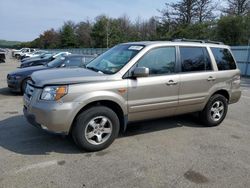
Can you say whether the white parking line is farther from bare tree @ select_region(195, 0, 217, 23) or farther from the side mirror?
bare tree @ select_region(195, 0, 217, 23)

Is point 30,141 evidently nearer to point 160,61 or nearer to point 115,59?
point 115,59

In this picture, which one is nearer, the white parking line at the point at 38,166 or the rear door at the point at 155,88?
the white parking line at the point at 38,166

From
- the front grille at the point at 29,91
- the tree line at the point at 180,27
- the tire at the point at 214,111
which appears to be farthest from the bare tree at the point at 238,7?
the front grille at the point at 29,91

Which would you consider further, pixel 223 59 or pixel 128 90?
pixel 223 59

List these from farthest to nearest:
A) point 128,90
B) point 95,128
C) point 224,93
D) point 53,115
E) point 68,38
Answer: point 68,38 < point 224,93 < point 128,90 < point 95,128 < point 53,115

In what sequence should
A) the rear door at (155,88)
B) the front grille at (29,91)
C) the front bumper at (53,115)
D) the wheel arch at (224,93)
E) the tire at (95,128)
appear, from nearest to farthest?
the front bumper at (53,115)
the tire at (95,128)
the front grille at (29,91)
the rear door at (155,88)
the wheel arch at (224,93)

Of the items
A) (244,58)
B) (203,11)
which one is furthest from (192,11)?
(244,58)

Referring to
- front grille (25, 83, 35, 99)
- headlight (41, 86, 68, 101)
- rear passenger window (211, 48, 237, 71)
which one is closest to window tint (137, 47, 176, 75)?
rear passenger window (211, 48, 237, 71)

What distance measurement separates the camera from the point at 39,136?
5109 mm

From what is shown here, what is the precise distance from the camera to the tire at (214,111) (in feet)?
19.4

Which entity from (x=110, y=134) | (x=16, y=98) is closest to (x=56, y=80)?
(x=110, y=134)

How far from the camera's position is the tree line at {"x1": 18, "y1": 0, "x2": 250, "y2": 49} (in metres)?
26.9

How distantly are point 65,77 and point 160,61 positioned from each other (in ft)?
5.85

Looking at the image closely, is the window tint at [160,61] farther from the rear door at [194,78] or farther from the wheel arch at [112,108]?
the wheel arch at [112,108]
